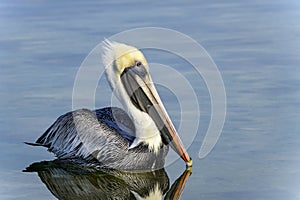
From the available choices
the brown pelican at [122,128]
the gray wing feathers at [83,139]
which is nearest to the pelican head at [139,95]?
the brown pelican at [122,128]

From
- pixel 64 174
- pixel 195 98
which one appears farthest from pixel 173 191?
pixel 195 98

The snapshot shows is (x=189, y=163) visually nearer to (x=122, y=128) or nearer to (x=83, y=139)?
(x=122, y=128)

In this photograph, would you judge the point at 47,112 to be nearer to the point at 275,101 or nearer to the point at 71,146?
the point at 71,146

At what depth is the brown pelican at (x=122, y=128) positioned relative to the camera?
19.9 feet

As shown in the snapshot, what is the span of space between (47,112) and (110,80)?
603 millimetres

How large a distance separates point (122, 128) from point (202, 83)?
833 millimetres

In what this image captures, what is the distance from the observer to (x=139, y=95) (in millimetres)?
6172

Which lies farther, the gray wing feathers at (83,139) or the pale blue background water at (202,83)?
the gray wing feathers at (83,139)

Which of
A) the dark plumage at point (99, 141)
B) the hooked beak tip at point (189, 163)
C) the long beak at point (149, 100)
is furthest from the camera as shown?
the dark plumage at point (99, 141)

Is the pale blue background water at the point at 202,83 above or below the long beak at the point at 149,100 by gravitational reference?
below

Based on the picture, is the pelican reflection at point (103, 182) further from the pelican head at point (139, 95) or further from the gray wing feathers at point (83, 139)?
the pelican head at point (139, 95)

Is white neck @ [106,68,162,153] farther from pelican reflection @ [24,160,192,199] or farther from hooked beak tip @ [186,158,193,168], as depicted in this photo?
hooked beak tip @ [186,158,193,168]

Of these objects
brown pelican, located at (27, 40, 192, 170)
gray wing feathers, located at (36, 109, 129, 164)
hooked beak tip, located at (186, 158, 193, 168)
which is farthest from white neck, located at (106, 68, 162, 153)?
hooked beak tip, located at (186, 158, 193, 168)

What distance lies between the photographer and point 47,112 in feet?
21.6
